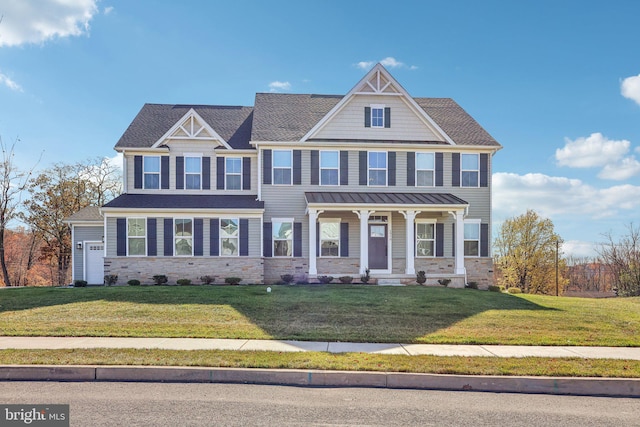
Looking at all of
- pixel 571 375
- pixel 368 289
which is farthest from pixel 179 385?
pixel 368 289

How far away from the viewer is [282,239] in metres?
21.7

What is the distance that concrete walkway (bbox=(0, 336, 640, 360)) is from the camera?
890 centimetres

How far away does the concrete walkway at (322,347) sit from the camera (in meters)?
8.90

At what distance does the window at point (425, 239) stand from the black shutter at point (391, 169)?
7.93ft

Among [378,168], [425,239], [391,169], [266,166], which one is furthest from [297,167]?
[425,239]

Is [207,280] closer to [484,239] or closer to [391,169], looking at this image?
[391,169]

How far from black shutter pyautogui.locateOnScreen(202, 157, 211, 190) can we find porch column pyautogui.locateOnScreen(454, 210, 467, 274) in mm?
12026

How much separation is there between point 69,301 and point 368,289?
33.3ft

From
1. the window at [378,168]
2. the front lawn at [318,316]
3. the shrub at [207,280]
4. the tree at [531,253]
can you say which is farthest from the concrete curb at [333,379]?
the tree at [531,253]

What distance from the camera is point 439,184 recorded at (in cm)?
2280

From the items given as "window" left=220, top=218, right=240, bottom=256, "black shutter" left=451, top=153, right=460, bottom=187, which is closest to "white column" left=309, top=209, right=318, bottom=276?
"window" left=220, top=218, right=240, bottom=256

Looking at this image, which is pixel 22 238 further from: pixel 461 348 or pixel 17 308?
pixel 461 348

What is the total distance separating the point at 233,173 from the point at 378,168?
7.19 meters

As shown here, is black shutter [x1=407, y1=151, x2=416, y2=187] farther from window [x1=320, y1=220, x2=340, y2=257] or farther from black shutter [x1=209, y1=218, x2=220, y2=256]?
black shutter [x1=209, y1=218, x2=220, y2=256]
